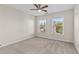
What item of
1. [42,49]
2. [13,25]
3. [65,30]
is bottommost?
[42,49]

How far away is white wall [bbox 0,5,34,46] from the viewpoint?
341 cm

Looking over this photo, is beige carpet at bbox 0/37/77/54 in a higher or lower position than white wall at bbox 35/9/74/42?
lower

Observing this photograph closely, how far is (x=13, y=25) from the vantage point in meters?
3.98

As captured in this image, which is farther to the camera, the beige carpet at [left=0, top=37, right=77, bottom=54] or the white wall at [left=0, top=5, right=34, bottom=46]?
the white wall at [left=0, top=5, right=34, bottom=46]

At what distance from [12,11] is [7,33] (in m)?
1.14

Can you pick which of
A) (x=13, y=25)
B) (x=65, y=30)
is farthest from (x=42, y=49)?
(x=13, y=25)

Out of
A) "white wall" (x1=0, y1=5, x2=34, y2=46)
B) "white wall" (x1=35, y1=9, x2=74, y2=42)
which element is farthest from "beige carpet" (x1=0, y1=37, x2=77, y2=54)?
"white wall" (x1=0, y1=5, x2=34, y2=46)

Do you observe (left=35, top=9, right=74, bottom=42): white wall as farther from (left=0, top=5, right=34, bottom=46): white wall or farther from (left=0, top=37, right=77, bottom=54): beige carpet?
(left=0, top=5, right=34, bottom=46): white wall

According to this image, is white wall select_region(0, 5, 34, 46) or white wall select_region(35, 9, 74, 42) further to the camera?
white wall select_region(0, 5, 34, 46)

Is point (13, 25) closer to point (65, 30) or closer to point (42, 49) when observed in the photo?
point (42, 49)
